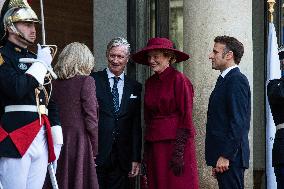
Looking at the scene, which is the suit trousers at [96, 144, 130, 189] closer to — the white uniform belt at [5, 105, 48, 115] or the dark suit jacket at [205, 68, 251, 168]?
the dark suit jacket at [205, 68, 251, 168]

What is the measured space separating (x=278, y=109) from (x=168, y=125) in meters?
0.92

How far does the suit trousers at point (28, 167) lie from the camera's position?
213 inches

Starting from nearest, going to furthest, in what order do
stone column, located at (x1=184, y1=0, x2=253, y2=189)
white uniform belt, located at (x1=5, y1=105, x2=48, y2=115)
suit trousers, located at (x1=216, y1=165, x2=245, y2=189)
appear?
white uniform belt, located at (x1=5, y1=105, x2=48, y2=115) → suit trousers, located at (x1=216, y1=165, x2=245, y2=189) → stone column, located at (x1=184, y1=0, x2=253, y2=189)

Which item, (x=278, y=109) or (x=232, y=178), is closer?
(x=232, y=178)

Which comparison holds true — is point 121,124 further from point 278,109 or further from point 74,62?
point 278,109

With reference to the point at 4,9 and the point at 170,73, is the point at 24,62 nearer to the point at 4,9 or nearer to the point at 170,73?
the point at 4,9

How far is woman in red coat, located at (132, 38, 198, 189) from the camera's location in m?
6.73

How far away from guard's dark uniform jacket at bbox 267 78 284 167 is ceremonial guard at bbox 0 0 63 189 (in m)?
1.88

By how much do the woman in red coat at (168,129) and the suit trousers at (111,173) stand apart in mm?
273

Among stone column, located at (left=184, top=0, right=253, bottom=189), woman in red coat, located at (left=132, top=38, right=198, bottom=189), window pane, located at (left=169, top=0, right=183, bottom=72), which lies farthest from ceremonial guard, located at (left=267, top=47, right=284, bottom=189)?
window pane, located at (left=169, top=0, right=183, bottom=72)

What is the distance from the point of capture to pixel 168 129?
6.79 meters

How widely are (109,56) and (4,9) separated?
1686 mm

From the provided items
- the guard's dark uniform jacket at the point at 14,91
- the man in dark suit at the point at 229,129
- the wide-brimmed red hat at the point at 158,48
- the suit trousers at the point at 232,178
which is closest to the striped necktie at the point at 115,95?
the wide-brimmed red hat at the point at 158,48

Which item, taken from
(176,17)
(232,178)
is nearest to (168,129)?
(232,178)
